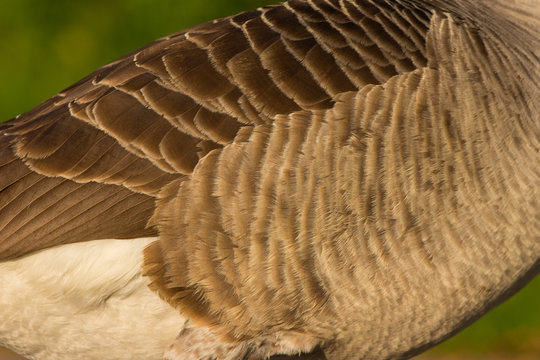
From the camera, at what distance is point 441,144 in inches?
119

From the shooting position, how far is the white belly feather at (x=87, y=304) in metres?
3.01

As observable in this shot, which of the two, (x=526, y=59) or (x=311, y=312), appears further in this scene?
(x=526, y=59)

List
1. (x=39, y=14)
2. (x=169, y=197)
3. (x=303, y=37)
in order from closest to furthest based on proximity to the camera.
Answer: (x=169, y=197) → (x=303, y=37) → (x=39, y=14)

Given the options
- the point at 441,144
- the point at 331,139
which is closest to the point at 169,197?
the point at 331,139

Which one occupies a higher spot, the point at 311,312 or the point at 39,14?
the point at 39,14

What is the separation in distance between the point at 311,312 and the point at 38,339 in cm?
106

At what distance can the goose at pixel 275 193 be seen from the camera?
294 cm

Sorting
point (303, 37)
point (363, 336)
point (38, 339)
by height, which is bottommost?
point (363, 336)

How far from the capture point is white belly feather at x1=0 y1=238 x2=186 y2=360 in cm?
301

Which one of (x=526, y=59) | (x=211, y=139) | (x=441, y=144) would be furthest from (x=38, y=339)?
(x=526, y=59)

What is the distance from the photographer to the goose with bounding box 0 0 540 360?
9.63 feet

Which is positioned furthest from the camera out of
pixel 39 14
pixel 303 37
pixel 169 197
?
pixel 39 14

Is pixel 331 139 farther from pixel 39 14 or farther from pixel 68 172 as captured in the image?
pixel 39 14

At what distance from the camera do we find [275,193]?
291 cm
